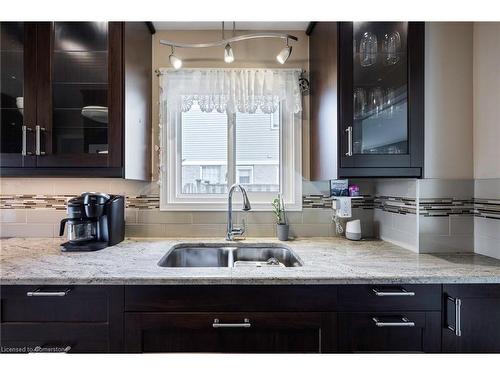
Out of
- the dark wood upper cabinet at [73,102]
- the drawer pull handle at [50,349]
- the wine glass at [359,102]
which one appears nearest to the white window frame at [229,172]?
the dark wood upper cabinet at [73,102]

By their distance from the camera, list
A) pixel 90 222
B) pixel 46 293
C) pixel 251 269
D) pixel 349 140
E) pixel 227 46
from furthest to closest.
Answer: pixel 227 46 → pixel 90 222 → pixel 349 140 → pixel 251 269 → pixel 46 293

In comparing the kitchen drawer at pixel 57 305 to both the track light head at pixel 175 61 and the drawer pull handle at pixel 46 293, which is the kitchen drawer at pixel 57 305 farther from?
the track light head at pixel 175 61

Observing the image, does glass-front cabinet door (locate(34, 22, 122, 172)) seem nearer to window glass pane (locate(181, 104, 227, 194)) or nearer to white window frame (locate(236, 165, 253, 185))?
window glass pane (locate(181, 104, 227, 194))

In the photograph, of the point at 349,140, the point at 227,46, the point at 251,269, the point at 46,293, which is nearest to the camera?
the point at 46,293

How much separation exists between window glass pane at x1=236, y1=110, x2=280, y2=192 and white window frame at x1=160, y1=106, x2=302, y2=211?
1.4 inches

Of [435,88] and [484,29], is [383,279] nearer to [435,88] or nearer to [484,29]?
[435,88]

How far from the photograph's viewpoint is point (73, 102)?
4.85ft

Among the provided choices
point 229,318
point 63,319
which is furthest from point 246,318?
point 63,319

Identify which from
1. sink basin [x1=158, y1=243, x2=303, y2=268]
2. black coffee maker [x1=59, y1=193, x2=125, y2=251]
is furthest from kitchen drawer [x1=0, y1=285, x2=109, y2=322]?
sink basin [x1=158, y1=243, x2=303, y2=268]

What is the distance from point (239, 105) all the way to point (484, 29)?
138 cm

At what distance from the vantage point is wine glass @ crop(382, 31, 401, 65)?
1.43 meters

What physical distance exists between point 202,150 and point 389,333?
1.49m

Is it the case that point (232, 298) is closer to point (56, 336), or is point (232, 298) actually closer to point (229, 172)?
point (56, 336)
